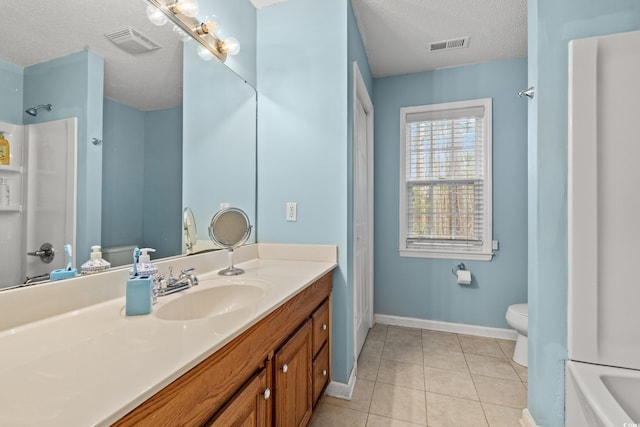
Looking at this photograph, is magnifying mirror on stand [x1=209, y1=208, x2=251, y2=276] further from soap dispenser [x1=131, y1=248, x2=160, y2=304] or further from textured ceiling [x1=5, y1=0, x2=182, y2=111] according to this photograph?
textured ceiling [x1=5, y1=0, x2=182, y2=111]

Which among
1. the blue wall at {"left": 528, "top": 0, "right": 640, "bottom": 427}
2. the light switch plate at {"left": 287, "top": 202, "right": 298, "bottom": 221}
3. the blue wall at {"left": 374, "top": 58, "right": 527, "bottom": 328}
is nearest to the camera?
the blue wall at {"left": 528, "top": 0, "right": 640, "bottom": 427}

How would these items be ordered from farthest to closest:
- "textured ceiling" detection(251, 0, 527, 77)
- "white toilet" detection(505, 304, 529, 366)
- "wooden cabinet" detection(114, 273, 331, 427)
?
"white toilet" detection(505, 304, 529, 366) → "textured ceiling" detection(251, 0, 527, 77) → "wooden cabinet" detection(114, 273, 331, 427)

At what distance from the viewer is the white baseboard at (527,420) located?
1486 millimetres

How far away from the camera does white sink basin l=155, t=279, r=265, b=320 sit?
1075mm

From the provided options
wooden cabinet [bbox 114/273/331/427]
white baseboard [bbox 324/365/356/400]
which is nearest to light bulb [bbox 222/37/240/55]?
wooden cabinet [bbox 114/273/331/427]

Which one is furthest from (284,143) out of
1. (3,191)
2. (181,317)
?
(3,191)

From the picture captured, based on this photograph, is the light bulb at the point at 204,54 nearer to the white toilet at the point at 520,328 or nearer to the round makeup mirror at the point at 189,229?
the round makeup mirror at the point at 189,229

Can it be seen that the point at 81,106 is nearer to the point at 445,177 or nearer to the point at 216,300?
the point at 216,300

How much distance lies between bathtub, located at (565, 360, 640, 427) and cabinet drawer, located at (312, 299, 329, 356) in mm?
1100

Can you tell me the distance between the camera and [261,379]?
3.12 feet

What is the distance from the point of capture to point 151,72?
48.6 inches

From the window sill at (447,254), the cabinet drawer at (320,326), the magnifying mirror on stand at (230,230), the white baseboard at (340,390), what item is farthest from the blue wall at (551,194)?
the magnifying mirror on stand at (230,230)

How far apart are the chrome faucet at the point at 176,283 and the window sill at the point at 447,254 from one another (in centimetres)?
217

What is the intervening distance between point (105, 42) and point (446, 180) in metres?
2.70
